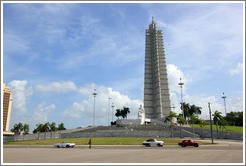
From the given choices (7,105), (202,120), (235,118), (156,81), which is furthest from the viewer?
(7,105)

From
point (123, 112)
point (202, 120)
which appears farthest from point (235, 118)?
point (123, 112)

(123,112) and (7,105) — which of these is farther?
(7,105)

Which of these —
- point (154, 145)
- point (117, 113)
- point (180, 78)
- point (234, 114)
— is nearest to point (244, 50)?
point (154, 145)

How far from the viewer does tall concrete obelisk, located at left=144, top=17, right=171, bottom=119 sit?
105 metres

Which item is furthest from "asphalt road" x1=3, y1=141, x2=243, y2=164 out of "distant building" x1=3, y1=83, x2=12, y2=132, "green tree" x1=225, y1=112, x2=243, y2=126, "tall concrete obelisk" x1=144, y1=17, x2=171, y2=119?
"distant building" x1=3, y1=83, x2=12, y2=132

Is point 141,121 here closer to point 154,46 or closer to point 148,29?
point 154,46

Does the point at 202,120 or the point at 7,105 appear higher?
the point at 7,105

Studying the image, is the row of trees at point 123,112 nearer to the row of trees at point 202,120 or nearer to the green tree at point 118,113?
the green tree at point 118,113

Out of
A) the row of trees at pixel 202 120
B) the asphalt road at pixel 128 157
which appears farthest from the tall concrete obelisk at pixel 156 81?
the asphalt road at pixel 128 157

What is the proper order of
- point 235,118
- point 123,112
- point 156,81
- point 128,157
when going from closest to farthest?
point 128,157 < point 235,118 < point 156,81 < point 123,112

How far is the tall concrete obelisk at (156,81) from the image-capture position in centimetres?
10494

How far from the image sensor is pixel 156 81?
355 ft

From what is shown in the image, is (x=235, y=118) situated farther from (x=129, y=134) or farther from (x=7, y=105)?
(x=7, y=105)

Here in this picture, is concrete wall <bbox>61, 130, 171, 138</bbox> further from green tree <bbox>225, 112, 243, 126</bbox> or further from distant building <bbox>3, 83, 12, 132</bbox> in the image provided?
distant building <bbox>3, 83, 12, 132</bbox>
